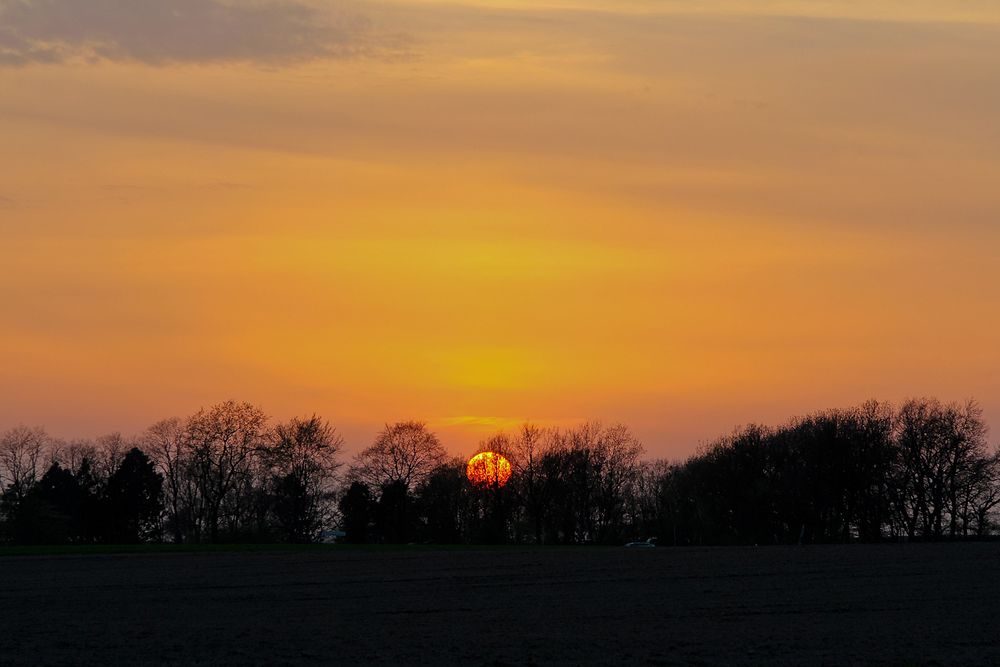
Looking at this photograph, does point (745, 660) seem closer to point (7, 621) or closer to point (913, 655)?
point (913, 655)

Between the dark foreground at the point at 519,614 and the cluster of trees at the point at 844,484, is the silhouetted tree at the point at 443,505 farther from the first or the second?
the dark foreground at the point at 519,614

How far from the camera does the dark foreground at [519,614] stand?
23922 millimetres

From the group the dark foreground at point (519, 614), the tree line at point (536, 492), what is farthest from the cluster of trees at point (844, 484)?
the dark foreground at point (519, 614)

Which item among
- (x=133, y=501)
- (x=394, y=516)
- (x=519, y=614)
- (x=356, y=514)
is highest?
(x=133, y=501)

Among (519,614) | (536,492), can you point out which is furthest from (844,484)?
(519,614)

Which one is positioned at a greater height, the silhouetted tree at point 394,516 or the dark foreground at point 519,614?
the silhouetted tree at point 394,516

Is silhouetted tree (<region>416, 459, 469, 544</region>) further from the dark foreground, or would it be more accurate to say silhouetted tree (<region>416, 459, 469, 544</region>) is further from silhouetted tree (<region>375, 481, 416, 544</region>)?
the dark foreground

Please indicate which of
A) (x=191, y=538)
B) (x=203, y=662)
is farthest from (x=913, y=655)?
(x=191, y=538)

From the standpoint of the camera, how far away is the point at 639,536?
127188mm

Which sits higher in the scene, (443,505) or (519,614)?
(443,505)

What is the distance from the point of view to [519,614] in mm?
32531

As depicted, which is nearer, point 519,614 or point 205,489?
point 519,614

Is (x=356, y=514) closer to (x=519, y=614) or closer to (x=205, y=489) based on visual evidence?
(x=205, y=489)

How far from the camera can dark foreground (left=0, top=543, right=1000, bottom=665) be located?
23922 millimetres
